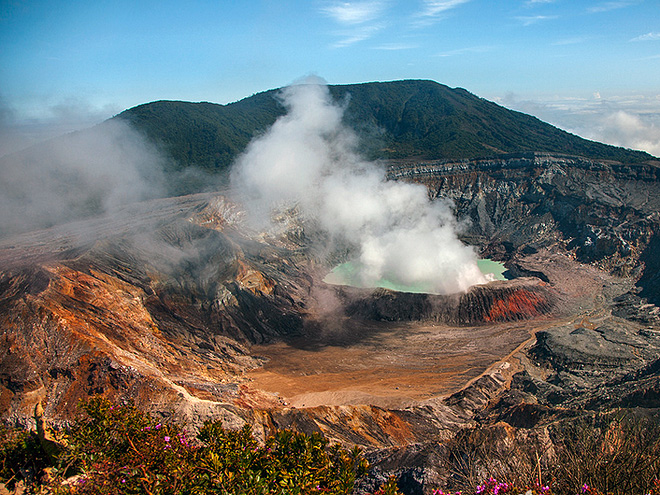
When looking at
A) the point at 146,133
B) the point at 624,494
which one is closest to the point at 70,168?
the point at 146,133

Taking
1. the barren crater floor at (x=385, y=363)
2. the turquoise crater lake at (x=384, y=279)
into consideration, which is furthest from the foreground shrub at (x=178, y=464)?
the turquoise crater lake at (x=384, y=279)

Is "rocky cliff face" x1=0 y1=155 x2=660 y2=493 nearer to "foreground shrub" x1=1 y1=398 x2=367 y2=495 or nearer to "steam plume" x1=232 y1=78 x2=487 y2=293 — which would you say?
"steam plume" x1=232 y1=78 x2=487 y2=293

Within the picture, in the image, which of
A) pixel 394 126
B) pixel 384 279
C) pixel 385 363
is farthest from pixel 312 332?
pixel 394 126

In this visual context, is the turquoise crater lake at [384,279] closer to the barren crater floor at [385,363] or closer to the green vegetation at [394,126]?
the barren crater floor at [385,363]

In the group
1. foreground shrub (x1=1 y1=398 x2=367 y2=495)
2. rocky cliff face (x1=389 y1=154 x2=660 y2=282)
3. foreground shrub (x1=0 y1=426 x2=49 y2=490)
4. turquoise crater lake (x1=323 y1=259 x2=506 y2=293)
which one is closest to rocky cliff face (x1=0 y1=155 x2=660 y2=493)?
rocky cliff face (x1=389 y1=154 x2=660 y2=282)

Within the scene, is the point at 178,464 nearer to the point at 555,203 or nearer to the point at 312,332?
the point at 312,332

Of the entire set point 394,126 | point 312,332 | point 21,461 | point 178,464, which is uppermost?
point 394,126
